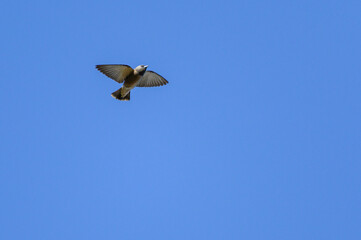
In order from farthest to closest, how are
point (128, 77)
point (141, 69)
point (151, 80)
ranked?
1. point (151, 80)
2. point (128, 77)
3. point (141, 69)

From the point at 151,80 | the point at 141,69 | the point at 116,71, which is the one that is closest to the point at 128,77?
the point at 116,71

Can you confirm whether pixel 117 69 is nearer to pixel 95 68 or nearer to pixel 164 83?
pixel 95 68

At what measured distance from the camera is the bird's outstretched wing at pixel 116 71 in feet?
47.5

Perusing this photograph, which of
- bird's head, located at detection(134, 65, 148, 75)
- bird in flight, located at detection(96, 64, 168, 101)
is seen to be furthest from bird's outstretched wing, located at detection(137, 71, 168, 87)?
bird's head, located at detection(134, 65, 148, 75)

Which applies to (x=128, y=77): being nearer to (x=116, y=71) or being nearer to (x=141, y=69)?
(x=116, y=71)

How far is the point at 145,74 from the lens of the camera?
Answer: 15.5 meters

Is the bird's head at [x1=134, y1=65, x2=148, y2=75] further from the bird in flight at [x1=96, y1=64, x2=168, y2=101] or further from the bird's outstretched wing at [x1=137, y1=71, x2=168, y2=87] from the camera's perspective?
the bird's outstretched wing at [x1=137, y1=71, x2=168, y2=87]

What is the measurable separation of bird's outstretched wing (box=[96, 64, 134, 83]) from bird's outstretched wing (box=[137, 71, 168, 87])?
0.78m

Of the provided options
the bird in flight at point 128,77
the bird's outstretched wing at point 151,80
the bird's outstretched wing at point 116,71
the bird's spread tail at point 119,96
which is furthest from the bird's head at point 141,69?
the bird's spread tail at point 119,96

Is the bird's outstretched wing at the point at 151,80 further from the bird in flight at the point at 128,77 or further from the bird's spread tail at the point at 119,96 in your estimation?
the bird's spread tail at the point at 119,96

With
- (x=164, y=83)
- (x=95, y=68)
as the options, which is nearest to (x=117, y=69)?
(x=95, y=68)

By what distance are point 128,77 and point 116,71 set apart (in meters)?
0.54

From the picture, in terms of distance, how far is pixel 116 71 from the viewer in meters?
14.8

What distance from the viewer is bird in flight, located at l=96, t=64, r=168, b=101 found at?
48.0 feet
